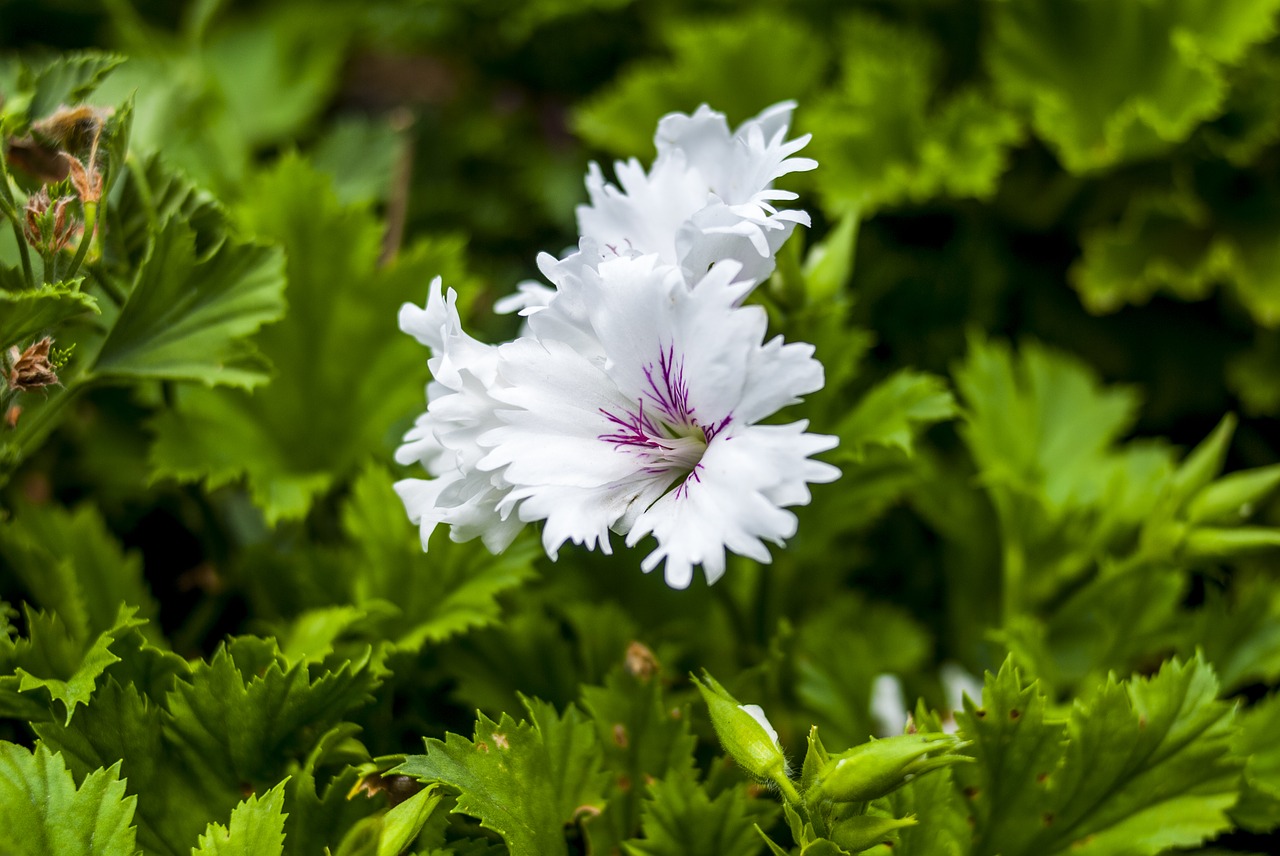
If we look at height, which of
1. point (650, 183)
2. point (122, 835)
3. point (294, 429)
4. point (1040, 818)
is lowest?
point (1040, 818)

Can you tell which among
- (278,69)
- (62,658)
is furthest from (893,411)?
(278,69)

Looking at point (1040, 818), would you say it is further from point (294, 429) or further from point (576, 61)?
point (576, 61)

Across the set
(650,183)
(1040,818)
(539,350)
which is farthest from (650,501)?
(1040,818)

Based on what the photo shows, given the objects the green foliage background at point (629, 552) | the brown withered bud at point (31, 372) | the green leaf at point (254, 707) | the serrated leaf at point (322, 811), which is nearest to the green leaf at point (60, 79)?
the green foliage background at point (629, 552)

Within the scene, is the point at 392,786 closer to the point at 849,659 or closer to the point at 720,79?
the point at 849,659

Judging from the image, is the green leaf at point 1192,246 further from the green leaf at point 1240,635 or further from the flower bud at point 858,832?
the flower bud at point 858,832

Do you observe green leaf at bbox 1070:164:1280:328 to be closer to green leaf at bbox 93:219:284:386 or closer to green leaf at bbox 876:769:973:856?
green leaf at bbox 876:769:973:856
